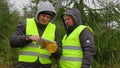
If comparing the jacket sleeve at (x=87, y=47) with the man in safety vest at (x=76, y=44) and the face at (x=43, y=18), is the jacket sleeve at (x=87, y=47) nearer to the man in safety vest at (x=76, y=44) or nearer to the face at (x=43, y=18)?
the man in safety vest at (x=76, y=44)

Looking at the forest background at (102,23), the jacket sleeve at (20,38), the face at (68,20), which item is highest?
the face at (68,20)

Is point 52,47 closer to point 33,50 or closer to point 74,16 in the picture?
point 33,50

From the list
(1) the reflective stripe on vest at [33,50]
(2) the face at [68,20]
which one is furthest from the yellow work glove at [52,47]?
(2) the face at [68,20]

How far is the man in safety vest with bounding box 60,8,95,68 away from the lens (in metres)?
4.98

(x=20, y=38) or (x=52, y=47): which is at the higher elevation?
(x=20, y=38)

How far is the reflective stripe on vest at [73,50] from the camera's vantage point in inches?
200

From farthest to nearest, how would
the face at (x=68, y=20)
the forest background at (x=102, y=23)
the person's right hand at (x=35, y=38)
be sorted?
the forest background at (x=102, y=23) → the face at (x=68, y=20) → the person's right hand at (x=35, y=38)

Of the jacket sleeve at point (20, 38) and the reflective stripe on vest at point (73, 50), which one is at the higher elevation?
the jacket sleeve at point (20, 38)

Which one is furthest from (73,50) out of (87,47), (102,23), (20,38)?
(102,23)

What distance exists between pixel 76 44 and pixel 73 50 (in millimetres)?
99

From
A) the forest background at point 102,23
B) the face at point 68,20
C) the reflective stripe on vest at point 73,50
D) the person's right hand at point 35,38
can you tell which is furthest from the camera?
the forest background at point 102,23

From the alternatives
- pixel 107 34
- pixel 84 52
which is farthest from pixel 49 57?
pixel 107 34

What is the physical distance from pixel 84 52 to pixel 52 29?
0.61 meters

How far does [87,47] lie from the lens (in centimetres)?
498
